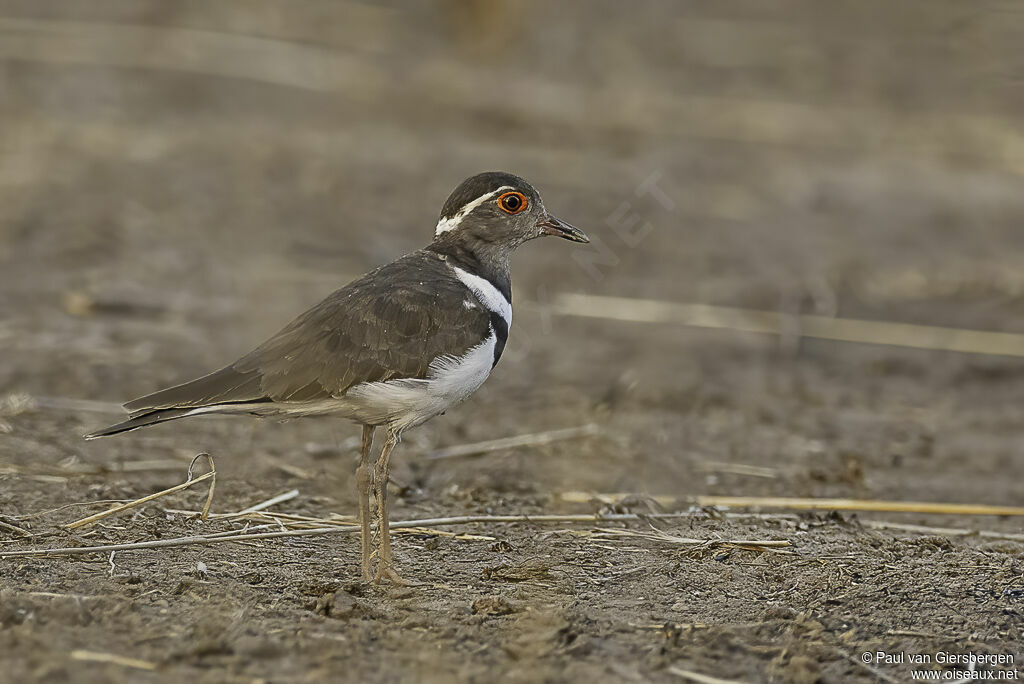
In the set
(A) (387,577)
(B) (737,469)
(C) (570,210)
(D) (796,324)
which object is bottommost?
(A) (387,577)

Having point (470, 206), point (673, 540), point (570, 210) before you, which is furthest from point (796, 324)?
point (470, 206)

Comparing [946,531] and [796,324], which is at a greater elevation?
[796,324]

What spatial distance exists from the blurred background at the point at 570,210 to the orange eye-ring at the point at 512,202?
1.73m

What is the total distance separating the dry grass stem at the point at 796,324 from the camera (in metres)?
10.8

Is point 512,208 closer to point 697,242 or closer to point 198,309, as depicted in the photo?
point 198,309

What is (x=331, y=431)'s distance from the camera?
27.8ft

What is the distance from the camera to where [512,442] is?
8102mm

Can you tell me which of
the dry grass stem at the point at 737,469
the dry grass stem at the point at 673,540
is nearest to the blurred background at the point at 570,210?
the dry grass stem at the point at 737,469

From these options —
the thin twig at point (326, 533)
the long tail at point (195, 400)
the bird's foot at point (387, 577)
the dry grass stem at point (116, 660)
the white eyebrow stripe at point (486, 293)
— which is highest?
the white eyebrow stripe at point (486, 293)

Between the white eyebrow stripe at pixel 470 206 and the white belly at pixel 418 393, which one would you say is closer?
the white belly at pixel 418 393

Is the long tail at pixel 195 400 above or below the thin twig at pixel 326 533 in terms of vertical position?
above

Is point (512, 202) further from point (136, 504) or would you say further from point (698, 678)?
point (698, 678)

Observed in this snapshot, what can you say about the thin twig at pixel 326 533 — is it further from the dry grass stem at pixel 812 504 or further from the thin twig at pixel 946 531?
the thin twig at pixel 946 531

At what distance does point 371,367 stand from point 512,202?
1.31 metres
